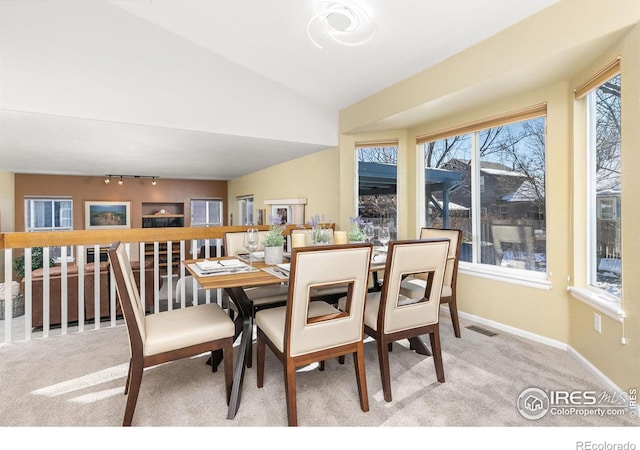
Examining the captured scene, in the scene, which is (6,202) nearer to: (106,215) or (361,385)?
(106,215)

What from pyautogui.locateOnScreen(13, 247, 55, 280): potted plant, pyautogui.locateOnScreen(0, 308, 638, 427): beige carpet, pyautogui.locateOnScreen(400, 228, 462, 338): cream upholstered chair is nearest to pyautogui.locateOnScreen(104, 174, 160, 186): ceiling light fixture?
pyautogui.locateOnScreen(13, 247, 55, 280): potted plant

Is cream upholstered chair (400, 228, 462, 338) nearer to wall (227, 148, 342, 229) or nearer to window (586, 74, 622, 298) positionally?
window (586, 74, 622, 298)

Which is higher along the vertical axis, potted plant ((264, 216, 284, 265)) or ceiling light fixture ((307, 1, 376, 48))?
ceiling light fixture ((307, 1, 376, 48))

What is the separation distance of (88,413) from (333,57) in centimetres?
343

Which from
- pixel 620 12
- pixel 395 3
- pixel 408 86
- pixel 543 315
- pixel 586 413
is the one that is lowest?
pixel 586 413

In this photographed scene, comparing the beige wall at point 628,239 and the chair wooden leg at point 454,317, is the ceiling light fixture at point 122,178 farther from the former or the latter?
the beige wall at point 628,239

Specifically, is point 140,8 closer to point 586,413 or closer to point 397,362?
point 397,362

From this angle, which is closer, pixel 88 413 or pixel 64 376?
pixel 88 413

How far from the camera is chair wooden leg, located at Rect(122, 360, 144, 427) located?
62.7 inches

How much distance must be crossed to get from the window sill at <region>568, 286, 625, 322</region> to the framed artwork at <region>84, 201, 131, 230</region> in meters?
8.66

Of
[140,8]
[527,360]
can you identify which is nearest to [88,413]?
[527,360]

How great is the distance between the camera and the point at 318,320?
67.4 inches

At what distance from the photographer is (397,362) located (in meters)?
2.43

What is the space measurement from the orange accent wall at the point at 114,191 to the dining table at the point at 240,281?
6.70m
